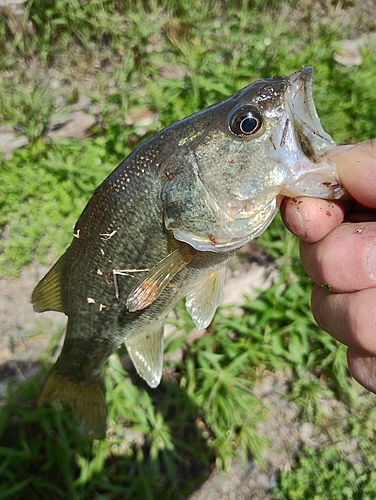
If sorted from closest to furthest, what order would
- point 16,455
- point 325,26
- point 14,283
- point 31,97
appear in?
point 16,455 → point 14,283 → point 31,97 → point 325,26

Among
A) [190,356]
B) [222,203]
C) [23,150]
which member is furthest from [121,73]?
[222,203]

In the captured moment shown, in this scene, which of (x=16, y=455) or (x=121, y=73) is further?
(x=121, y=73)

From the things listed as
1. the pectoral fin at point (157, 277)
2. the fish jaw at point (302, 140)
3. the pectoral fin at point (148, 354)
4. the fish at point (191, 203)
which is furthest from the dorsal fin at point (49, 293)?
the fish jaw at point (302, 140)

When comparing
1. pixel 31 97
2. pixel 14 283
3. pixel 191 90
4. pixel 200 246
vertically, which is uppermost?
pixel 31 97

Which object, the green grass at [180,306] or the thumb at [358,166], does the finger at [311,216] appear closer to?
the thumb at [358,166]

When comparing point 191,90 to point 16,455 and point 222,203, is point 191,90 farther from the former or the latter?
point 16,455

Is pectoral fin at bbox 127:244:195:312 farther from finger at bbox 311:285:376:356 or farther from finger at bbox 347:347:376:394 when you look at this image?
finger at bbox 347:347:376:394

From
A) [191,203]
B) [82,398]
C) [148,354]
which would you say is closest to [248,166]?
[191,203]

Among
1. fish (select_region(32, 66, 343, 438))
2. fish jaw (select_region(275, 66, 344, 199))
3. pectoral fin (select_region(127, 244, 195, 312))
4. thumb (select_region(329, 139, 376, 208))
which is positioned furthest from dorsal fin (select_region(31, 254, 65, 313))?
thumb (select_region(329, 139, 376, 208))

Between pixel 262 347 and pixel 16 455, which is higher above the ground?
pixel 16 455
